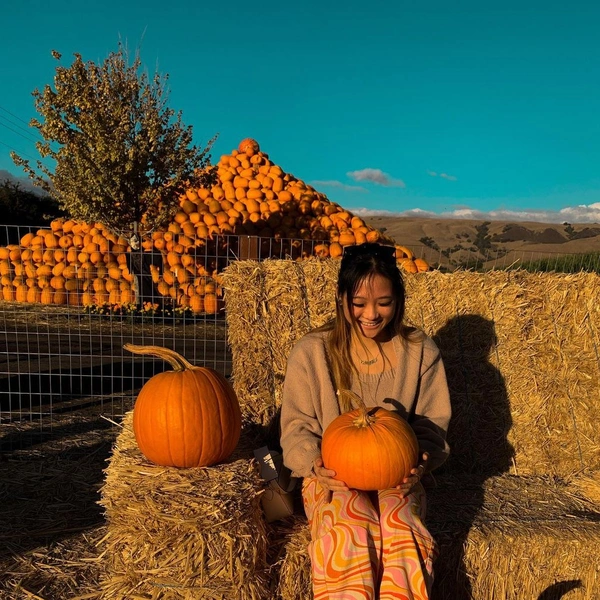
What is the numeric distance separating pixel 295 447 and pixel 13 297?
9218mm

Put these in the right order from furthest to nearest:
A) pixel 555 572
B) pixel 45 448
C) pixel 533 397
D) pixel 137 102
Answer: pixel 137 102 → pixel 45 448 → pixel 533 397 → pixel 555 572

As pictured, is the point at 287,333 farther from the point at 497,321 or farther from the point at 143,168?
the point at 143,168

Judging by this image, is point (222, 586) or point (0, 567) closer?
point (222, 586)

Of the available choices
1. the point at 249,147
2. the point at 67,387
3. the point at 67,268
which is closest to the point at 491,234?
the point at 249,147

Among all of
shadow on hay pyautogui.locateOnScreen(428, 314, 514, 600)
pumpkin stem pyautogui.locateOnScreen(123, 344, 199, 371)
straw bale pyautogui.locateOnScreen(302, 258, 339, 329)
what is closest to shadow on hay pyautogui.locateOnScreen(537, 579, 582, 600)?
shadow on hay pyautogui.locateOnScreen(428, 314, 514, 600)

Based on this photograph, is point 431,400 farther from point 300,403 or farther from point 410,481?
point 300,403

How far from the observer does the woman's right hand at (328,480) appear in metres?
2.34

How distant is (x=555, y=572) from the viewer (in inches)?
99.3

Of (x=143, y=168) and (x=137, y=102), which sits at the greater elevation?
(x=137, y=102)

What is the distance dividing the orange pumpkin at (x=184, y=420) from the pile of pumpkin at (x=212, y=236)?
21.6ft

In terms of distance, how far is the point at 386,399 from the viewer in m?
2.73

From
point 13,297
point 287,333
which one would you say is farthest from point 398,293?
point 13,297

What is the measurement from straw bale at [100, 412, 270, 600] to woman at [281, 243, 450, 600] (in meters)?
0.29

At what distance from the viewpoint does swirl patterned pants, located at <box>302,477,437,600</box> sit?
80.2 inches
